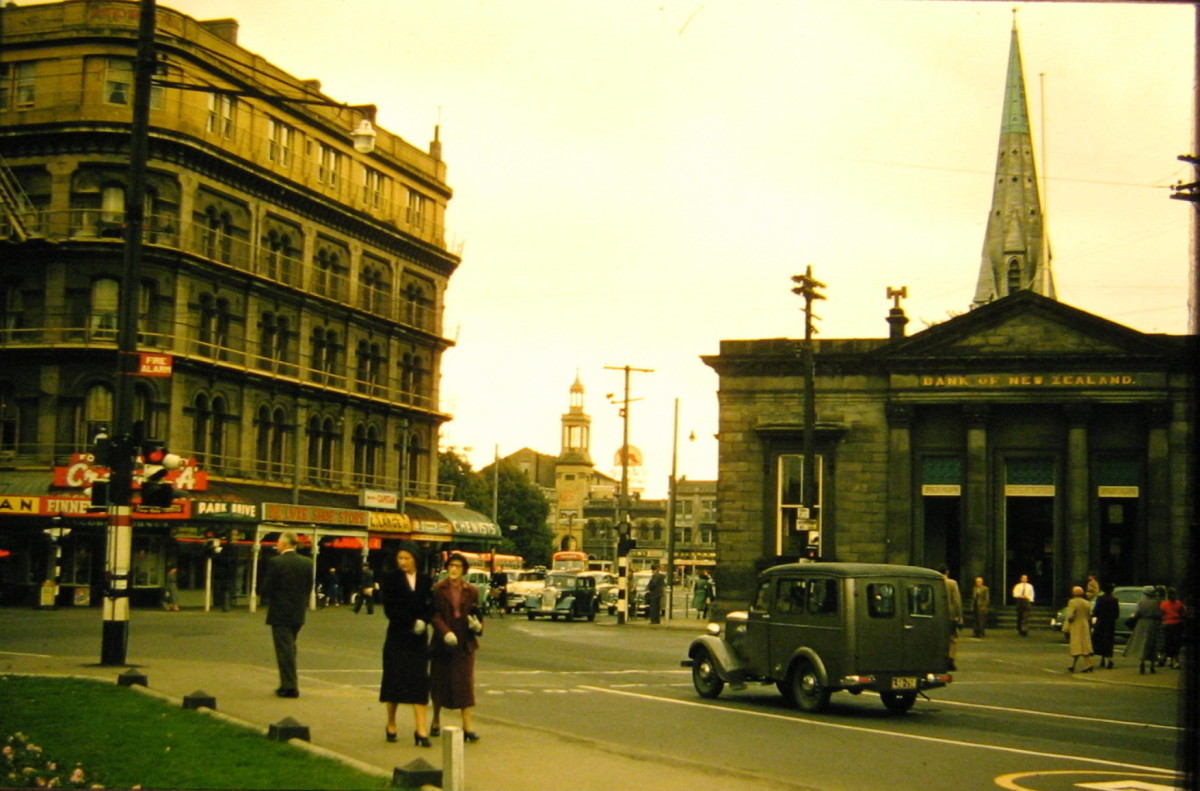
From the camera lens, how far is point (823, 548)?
49312 mm

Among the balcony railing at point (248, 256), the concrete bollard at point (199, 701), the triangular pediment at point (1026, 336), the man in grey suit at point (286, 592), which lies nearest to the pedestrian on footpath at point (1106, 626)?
the triangular pediment at point (1026, 336)

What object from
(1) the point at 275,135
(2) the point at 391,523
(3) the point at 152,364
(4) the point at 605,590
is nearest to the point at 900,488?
(4) the point at 605,590

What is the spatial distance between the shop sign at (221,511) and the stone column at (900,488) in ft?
71.4

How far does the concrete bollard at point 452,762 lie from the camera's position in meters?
10.1

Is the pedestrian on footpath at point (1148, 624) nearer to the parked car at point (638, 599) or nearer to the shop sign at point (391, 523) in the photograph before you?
the parked car at point (638, 599)

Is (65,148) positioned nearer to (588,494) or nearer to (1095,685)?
(1095,685)

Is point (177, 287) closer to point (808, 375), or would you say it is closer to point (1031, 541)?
point (808, 375)

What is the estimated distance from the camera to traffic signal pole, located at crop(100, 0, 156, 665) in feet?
64.0

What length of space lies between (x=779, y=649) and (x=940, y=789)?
7.24 meters

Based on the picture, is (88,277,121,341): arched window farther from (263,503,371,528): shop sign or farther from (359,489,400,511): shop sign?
(359,489,400,511): shop sign

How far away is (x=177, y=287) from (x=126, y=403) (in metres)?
32.1

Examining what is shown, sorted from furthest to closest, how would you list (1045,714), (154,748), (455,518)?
(455,518) → (1045,714) → (154,748)

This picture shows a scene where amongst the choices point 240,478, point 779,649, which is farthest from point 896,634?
point 240,478

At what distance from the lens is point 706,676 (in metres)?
20.5
